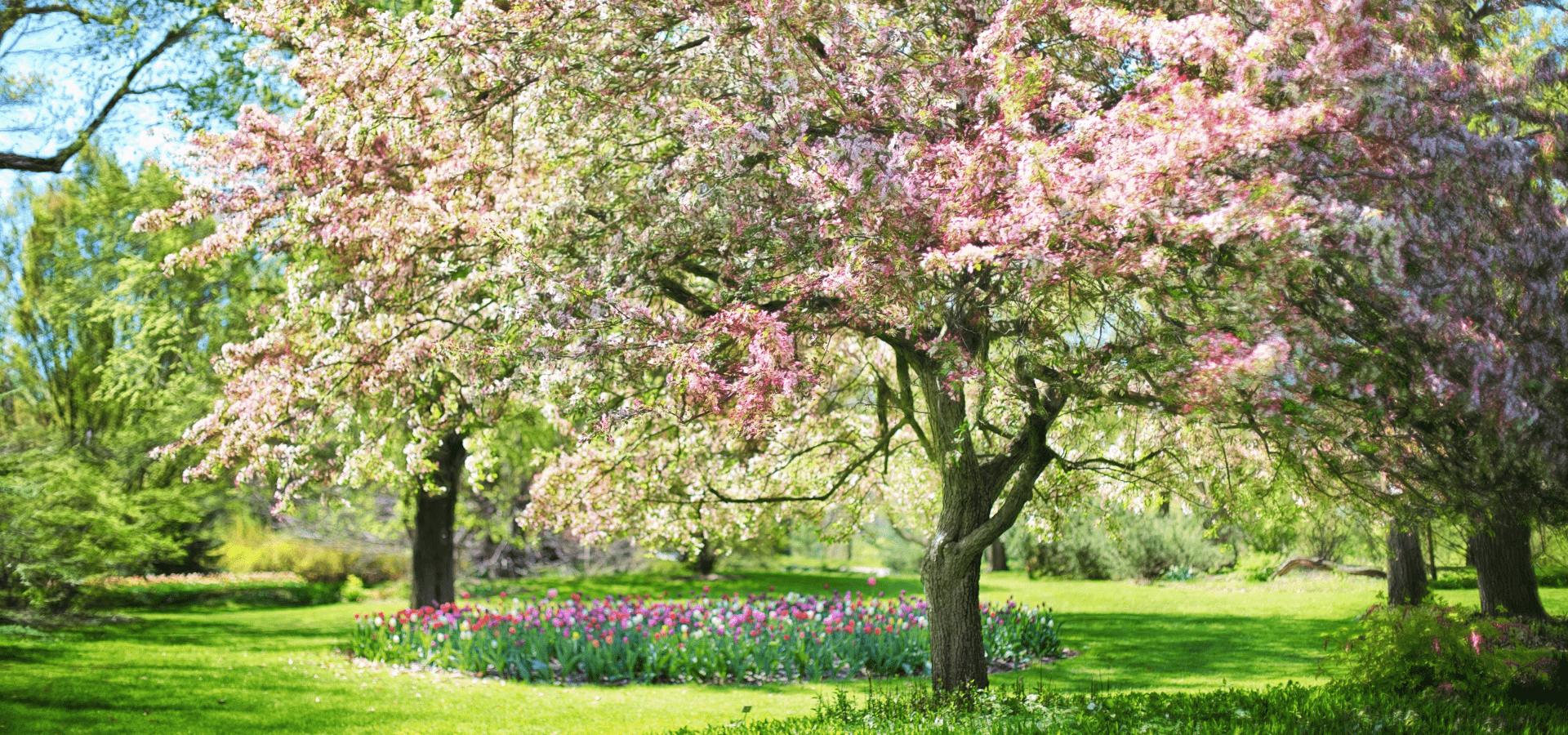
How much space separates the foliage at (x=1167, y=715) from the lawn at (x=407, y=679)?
1778 millimetres

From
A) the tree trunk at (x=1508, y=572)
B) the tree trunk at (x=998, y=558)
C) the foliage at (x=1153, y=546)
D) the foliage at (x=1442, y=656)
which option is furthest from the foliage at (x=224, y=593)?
the tree trunk at (x=1508, y=572)

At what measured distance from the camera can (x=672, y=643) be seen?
38.1 ft

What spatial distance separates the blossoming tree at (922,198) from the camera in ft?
16.0

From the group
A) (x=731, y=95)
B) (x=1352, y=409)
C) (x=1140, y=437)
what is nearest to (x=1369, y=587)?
(x=1140, y=437)

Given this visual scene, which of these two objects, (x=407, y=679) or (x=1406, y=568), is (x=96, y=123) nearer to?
(x=407, y=679)

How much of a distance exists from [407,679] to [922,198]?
9.02 metres

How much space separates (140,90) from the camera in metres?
12.7

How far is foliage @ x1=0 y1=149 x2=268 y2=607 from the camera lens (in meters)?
12.4

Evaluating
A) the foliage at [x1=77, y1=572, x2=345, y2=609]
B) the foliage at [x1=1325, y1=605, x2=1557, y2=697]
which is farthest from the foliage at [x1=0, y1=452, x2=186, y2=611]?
the foliage at [x1=1325, y1=605, x2=1557, y2=697]

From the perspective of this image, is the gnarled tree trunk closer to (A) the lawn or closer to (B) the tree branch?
(A) the lawn

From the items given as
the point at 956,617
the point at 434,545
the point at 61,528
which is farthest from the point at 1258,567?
the point at 61,528

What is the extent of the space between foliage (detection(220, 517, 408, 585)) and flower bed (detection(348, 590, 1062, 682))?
47.4 ft

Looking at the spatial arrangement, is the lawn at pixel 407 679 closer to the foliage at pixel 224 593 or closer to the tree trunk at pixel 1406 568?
the tree trunk at pixel 1406 568

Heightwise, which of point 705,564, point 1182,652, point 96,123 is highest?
point 96,123
